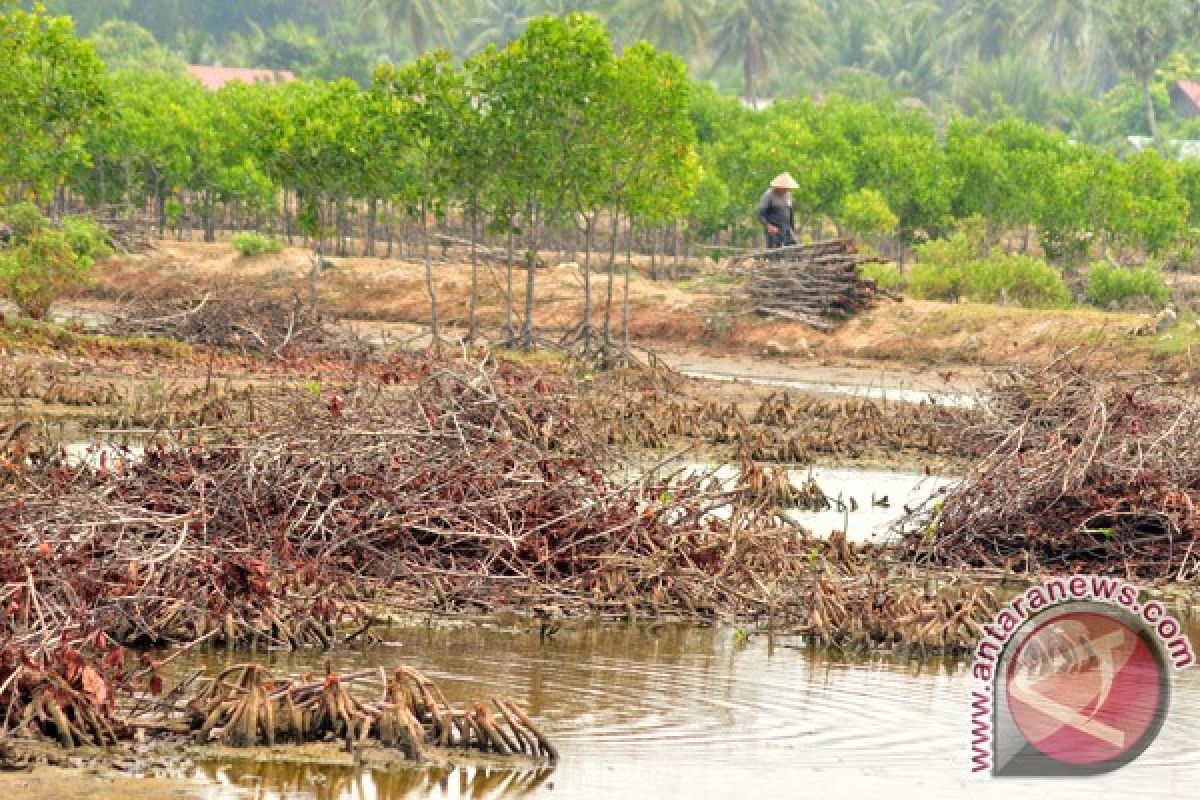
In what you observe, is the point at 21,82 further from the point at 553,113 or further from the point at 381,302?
the point at 381,302

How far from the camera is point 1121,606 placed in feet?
39.9

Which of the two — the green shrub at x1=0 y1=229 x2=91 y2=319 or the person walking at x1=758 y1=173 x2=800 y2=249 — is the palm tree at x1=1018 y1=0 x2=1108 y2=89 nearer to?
the person walking at x1=758 y1=173 x2=800 y2=249

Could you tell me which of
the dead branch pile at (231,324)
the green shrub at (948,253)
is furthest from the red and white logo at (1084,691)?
the green shrub at (948,253)

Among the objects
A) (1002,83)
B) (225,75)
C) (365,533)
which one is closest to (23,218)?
(365,533)

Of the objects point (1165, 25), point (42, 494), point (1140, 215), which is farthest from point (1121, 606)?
point (1165, 25)

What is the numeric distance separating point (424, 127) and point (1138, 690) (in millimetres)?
18921

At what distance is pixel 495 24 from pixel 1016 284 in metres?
57.8

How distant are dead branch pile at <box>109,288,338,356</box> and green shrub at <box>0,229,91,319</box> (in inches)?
38.4

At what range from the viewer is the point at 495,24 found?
290 ft

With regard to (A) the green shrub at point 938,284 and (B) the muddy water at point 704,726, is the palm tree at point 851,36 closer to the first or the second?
(A) the green shrub at point 938,284

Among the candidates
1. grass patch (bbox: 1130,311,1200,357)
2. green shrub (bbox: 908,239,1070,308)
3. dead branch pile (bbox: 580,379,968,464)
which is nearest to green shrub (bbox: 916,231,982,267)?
green shrub (bbox: 908,239,1070,308)

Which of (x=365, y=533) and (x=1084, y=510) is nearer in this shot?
(x=365, y=533)

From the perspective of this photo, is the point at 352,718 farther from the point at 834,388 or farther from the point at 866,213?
the point at 866,213

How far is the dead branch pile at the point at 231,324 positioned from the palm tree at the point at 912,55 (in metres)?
58.4
